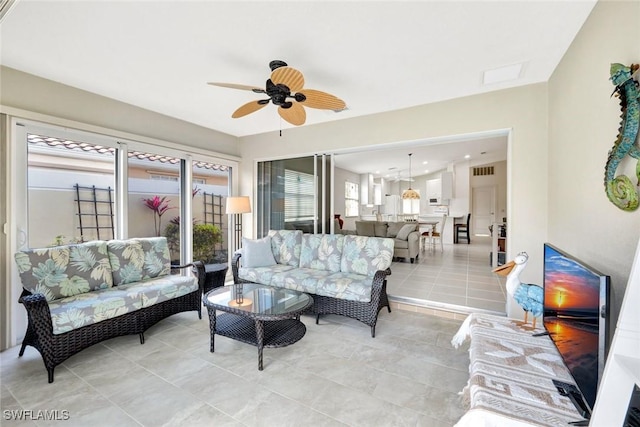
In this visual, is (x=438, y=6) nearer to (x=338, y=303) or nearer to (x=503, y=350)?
(x=503, y=350)

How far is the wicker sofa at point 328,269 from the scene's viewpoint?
2.96 metres

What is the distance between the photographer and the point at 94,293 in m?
2.63

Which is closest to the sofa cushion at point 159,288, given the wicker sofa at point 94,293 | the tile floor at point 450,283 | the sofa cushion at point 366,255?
the wicker sofa at point 94,293

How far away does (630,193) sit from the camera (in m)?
1.32

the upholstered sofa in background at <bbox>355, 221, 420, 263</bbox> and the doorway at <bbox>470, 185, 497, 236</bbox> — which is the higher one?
the doorway at <bbox>470, 185, 497, 236</bbox>

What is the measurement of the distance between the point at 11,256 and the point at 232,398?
8.60 feet

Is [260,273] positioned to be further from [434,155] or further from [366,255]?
[434,155]

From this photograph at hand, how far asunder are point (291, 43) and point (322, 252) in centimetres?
251

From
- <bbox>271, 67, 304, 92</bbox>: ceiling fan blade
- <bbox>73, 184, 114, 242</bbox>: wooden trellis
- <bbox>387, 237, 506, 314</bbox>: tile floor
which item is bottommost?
<bbox>387, 237, 506, 314</bbox>: tile floor

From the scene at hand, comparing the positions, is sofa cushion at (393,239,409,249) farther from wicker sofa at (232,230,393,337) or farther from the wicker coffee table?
the wicker coffee table

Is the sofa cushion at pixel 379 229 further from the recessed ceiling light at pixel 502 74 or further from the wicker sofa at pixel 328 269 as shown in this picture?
the recessed ceiling light at pixel 502 74

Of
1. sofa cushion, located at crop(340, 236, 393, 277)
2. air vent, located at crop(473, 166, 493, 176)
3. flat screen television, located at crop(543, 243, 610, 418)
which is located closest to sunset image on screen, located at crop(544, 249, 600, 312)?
flat screen television, located at crop(543, 243, 610, 418)

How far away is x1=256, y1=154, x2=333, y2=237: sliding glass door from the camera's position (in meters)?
4.51

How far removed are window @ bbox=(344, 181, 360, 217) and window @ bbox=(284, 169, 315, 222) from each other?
4.42m
